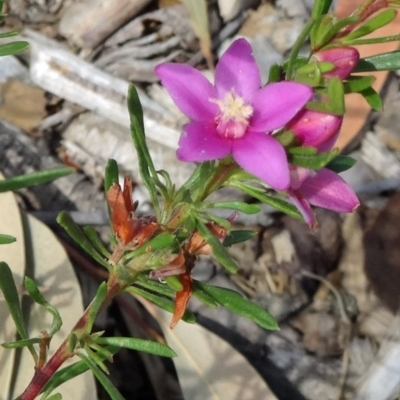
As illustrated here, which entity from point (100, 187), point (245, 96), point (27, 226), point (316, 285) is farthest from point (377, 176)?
point (245, 96)

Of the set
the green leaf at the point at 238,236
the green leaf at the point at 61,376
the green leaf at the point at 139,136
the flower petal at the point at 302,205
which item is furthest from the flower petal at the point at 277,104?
the green leaf at the point at 61,376

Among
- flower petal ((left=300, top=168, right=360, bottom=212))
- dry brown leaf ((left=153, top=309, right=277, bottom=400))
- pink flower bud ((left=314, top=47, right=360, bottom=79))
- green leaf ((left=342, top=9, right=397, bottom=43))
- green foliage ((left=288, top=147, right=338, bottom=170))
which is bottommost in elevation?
dry brown leaf ((left=153, top=309, right=277, bottom=400))

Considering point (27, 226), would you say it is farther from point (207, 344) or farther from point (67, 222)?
point (67, 222)

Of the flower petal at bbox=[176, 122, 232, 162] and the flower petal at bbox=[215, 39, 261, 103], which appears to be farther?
the flower petal at bbox=[215, 39, 261, 103]

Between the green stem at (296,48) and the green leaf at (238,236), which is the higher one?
the green stem at (296,48)

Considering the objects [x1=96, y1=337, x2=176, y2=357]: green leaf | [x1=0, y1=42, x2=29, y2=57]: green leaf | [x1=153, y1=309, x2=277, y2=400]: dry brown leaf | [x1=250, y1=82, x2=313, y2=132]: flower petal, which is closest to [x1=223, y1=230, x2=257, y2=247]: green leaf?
[x1=96, y1=337, x2=176, y2=357]: green leaf

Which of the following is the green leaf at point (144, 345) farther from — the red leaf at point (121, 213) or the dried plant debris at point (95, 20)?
the dried plant debris at point (95, 20)

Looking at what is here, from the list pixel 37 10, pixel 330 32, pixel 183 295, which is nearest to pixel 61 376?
pixel 183 295

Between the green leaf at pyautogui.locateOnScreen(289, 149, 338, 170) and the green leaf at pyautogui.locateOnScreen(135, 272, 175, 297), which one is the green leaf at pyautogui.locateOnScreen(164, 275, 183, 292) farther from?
the green leaf at pyautogui.locateOnScreen(289, 149, 338, 170)
